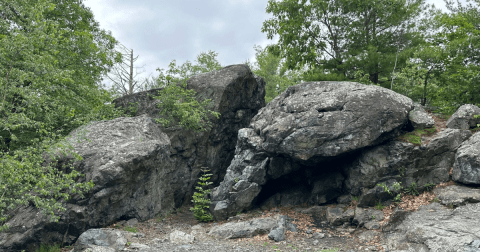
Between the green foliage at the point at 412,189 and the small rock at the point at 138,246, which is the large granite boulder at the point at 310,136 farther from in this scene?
the small rock at the point at 138,246

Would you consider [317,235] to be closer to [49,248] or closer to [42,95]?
[49,248]

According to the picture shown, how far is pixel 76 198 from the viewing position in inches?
416

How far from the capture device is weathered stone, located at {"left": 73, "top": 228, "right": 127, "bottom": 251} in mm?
9117

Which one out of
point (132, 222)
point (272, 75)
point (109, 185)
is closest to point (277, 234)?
point (132, 222)

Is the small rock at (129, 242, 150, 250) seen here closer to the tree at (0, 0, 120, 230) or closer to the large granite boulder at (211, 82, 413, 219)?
the tree at (0, 0, 120, 230)

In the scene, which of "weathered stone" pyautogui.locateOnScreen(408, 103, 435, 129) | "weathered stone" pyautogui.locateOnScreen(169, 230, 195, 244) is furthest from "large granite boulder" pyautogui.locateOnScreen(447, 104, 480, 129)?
"weathered stone" pyautogui.locateOnScreen(169, 230, 195, 244)

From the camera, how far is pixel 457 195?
912cm

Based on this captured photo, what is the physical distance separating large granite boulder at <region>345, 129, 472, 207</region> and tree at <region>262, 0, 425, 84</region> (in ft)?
21.9

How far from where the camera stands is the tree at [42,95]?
25.9 ft

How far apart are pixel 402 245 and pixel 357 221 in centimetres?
209

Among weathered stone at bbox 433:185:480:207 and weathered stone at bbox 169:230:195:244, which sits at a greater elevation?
weathered stone at bbox 433:185:480:207

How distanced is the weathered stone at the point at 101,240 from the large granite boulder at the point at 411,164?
8.83 metres

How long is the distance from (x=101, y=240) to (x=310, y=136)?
8.54 metres

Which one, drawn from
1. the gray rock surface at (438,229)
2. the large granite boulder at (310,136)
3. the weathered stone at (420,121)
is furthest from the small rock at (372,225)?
the weathered stone at (420,121)
